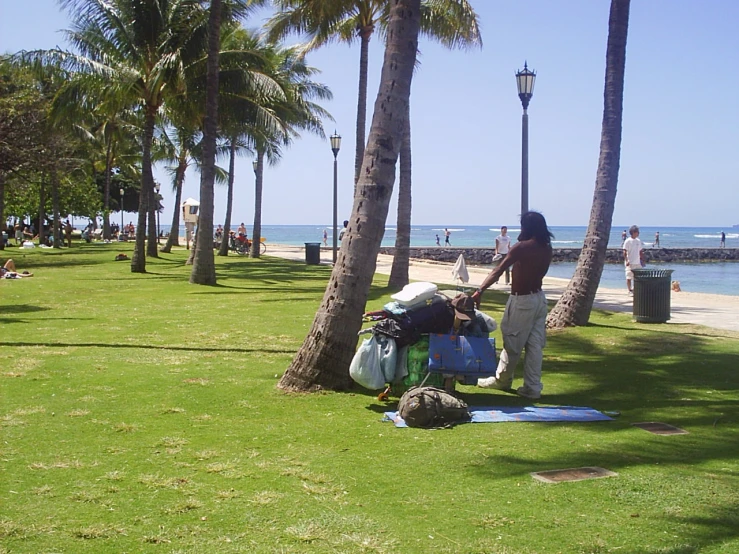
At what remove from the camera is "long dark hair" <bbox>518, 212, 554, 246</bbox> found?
23.9ft

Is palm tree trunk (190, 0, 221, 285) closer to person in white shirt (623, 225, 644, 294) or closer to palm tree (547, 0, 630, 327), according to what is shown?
person in white shirt (623, 225, 644, 294)

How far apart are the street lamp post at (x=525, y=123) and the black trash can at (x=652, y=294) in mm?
2238

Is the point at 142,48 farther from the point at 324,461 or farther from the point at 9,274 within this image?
the point at 324,461

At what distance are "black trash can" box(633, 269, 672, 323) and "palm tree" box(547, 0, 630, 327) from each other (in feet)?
3.85

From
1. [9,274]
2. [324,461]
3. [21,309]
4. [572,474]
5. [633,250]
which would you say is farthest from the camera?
[9,274]

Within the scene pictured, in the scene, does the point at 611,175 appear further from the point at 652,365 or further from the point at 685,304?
the point at 685,304

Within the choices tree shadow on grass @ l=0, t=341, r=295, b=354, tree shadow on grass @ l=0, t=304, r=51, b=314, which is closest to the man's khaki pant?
tree shadow on grass @ l=0, t=341, r=295, b=354

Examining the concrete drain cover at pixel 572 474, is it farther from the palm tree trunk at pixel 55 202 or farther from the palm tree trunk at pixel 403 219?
the palm tree trunk at pixel 55 202

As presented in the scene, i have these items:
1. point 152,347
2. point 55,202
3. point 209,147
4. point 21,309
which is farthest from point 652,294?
point 55,202

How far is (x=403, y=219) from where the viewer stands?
19.5 meters

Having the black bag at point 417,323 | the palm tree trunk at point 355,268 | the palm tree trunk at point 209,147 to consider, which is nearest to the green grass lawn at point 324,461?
the palm tree trunk at point 355,268

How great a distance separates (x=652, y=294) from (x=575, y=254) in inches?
1968

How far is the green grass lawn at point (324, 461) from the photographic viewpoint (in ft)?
12.8

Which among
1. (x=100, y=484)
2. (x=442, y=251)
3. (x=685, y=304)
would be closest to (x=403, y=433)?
(x=100, y=484)
